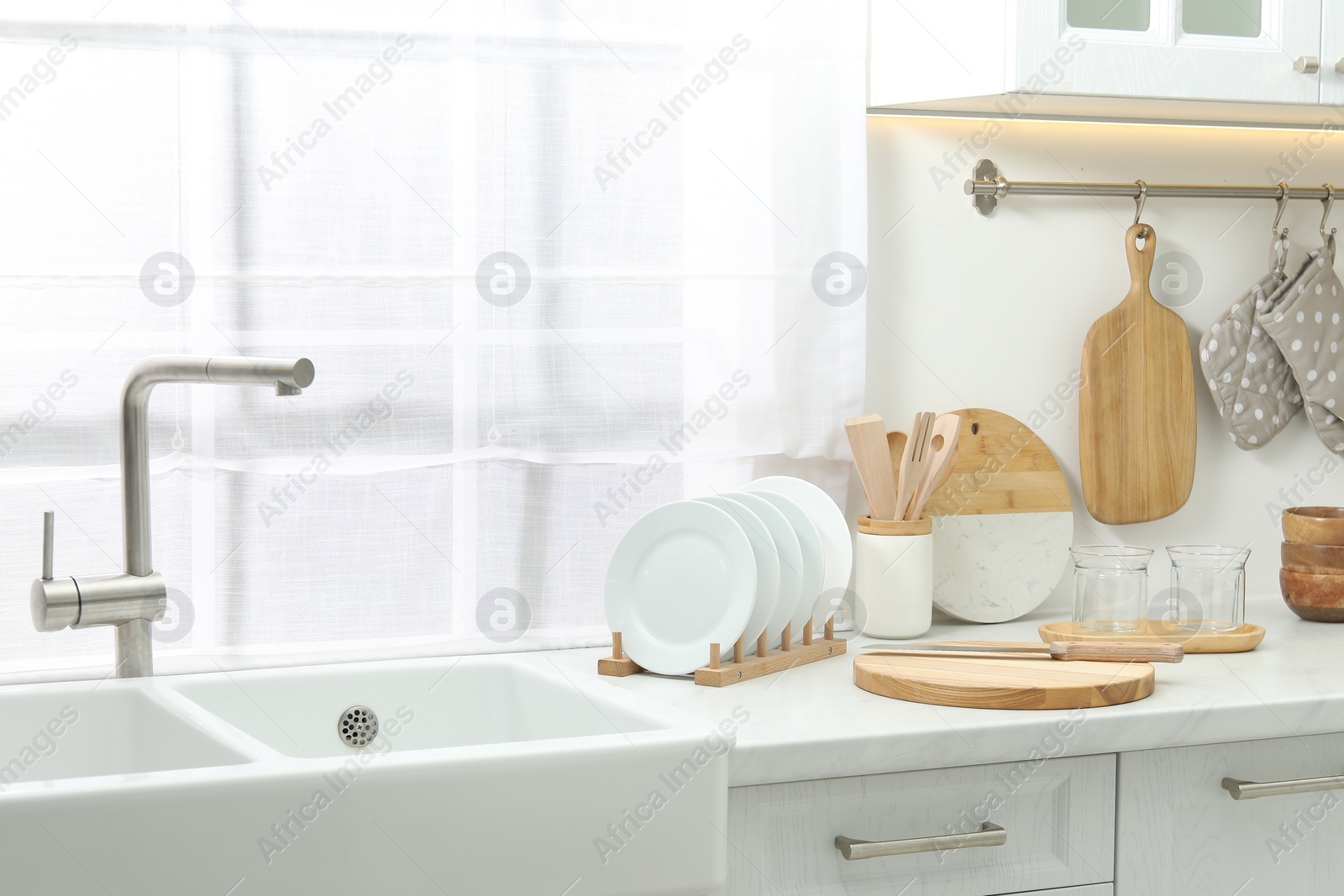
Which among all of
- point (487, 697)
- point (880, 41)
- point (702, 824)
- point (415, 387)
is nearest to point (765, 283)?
point (880, 41)

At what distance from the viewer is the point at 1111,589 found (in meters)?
1.54

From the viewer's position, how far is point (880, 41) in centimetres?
163

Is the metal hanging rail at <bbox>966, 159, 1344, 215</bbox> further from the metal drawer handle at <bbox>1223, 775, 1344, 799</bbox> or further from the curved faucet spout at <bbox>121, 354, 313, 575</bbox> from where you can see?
the curved faucet spout at <bbox>121, 354, 313, 575</bbox>

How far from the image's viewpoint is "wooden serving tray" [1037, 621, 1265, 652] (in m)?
1.50

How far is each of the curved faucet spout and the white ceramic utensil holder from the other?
725 millimetres

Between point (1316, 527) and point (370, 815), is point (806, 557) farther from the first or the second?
point (1316, 527)

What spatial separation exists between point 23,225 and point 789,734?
3.25 ft

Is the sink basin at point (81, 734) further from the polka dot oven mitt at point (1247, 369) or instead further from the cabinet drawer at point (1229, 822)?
the polka dot oven mitt at point (1247, 369)

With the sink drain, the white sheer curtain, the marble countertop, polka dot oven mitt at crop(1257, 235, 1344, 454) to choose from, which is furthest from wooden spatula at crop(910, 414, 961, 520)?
the sink drain

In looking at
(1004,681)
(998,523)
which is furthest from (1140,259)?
(1004,681)

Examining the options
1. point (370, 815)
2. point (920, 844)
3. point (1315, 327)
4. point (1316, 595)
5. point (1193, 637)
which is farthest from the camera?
point (1315, 327)

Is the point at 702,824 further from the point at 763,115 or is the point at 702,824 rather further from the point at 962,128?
the point at 962,128

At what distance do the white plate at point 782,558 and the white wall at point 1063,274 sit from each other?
27 cm

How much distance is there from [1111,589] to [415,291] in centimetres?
94
